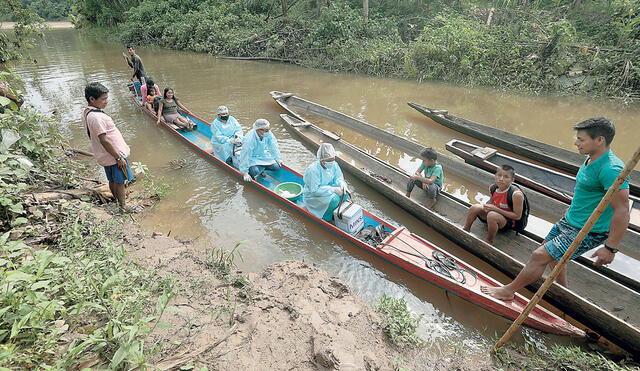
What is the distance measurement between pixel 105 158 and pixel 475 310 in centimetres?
552

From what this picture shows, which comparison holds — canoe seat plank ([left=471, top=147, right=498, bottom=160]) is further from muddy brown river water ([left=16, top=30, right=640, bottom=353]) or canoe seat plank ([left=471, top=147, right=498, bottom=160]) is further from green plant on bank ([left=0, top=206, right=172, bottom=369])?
green plant on bank ([left=0, top=206, right=172, bottom=369])

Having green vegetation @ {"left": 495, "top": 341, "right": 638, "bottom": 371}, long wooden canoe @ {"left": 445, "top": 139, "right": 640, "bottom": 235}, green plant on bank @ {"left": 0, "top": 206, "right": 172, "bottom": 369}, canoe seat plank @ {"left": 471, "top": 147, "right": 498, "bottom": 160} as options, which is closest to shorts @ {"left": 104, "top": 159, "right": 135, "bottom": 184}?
green plant on bank @ {"left": 0, "top": 206, "right": 172, "bottom": 369}

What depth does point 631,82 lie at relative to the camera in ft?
35.2

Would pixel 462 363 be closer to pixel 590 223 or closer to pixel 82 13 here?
pixel 590 223

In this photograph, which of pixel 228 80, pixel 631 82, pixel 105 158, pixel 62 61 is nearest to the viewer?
pixel 105 158

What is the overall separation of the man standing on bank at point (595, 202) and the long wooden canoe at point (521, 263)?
555 millimetres

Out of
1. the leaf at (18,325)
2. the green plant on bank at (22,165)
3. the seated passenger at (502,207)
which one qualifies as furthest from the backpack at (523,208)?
the green plant on bank at (22,165)

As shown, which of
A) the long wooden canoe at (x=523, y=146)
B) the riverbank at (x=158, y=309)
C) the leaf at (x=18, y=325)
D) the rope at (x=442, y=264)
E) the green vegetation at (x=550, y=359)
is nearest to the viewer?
the leaf at (x=18, y=325)

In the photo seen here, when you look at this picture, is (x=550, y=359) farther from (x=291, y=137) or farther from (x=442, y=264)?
(x=291, y=137)

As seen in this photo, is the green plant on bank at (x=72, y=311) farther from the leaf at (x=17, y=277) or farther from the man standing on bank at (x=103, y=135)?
the man standing on bank at (x=103, y=135)

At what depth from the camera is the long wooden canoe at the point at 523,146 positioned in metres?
6.69

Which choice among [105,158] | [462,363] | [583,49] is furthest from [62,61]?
[583,49]

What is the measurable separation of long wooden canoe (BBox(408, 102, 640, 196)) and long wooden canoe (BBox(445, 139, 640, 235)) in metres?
0.59

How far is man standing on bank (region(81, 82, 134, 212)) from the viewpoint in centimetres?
404
